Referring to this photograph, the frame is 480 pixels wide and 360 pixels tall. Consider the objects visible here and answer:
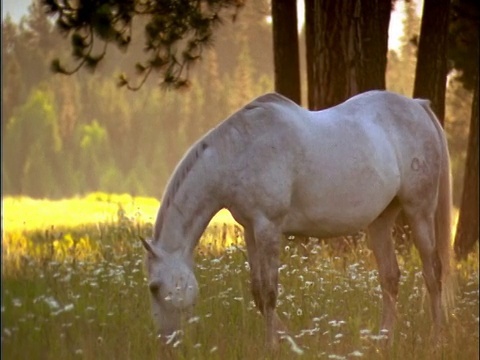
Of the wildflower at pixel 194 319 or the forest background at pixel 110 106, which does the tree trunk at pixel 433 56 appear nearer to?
the forest background at pixel 110 106

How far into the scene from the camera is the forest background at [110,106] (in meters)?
5.85

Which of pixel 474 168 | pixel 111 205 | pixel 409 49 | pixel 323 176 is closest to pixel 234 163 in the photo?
pixel 323 176

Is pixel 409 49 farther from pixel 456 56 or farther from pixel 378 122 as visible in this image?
pixel 378 122

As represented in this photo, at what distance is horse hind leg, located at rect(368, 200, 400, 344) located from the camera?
6.63m

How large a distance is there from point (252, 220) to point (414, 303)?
174cm

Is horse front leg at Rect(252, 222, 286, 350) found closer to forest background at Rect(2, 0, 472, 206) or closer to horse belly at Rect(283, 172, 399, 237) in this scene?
horse belly at Rect(283, 172, 399, 237)

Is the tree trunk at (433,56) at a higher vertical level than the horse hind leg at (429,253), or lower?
higher

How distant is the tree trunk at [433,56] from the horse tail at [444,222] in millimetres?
1506

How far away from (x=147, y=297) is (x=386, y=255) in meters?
1.69

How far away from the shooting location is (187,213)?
5.68 metres

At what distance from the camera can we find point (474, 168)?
32.2ft

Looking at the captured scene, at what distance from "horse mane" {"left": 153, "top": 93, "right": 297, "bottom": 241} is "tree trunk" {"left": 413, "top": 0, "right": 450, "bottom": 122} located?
9.16ft

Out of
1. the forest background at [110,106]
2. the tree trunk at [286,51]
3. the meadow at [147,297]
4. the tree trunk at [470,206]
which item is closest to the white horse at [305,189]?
the meadow at [147,297]

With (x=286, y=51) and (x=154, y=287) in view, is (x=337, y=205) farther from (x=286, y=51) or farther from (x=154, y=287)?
(x=286, y=51)
